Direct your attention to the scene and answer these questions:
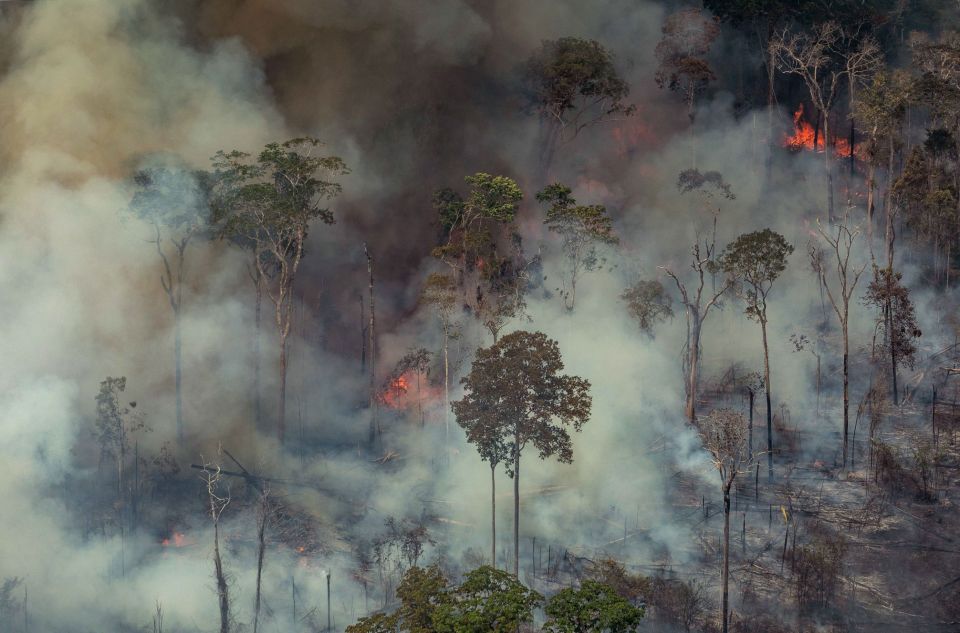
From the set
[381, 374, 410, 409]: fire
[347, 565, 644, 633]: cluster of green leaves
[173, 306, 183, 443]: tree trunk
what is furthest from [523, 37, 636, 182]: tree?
[347, 565, 644, 633]: cluster of green leaves

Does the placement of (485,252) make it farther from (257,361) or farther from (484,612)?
(484,612)

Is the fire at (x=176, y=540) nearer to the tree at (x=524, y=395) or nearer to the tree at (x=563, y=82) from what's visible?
the tree at (x=524, y=395)

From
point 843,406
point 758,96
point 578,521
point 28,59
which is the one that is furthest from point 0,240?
point 758,96

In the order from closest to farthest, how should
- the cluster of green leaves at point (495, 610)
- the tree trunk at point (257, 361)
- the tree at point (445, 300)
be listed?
the cluster of green leaves at point (495, 610) → the tree at point (445, 300) → the tree trunk at point (257, 361)

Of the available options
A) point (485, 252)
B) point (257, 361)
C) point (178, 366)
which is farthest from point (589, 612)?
point (178, 366)

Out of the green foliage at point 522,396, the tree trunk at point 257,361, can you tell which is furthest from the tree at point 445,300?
the green foliage at point 522,396

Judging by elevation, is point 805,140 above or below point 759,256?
above

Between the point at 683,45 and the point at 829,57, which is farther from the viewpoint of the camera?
the point at 683,45
